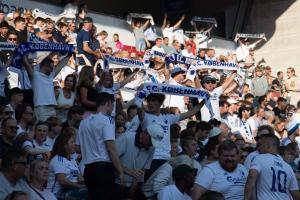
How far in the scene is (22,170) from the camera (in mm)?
6570

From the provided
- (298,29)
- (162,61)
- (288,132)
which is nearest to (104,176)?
(288,132)

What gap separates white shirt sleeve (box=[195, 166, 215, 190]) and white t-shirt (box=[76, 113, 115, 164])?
1.11 meters

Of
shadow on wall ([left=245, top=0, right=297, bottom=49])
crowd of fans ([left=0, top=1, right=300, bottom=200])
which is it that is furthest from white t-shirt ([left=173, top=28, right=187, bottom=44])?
crowd of fans ([left=0, top=1, right=300, bottom=200])

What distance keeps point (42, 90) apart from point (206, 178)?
16.5 ft

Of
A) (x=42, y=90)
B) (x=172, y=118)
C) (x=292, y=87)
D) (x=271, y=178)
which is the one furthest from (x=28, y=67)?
(x=292, y=87)

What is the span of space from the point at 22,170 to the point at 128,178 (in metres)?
1.93

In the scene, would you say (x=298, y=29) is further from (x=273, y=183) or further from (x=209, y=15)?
(x=273, y=183)

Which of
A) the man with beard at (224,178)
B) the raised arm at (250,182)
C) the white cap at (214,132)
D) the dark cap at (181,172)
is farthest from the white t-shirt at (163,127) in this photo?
the raised arm at (250,182)

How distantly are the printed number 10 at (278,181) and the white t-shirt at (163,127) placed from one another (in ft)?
6.41

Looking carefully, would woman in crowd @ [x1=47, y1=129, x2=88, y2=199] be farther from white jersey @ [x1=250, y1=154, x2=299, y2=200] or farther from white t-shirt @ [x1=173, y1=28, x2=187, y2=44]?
white t-shirt @ [x1=173, y1=28, x2=187, y2=44]

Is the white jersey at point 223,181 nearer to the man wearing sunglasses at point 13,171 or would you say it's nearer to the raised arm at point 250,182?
the raised arm at point 250,182

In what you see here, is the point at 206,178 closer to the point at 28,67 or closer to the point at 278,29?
the point at 28,67

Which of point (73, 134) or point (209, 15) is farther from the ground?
point (209, 15)

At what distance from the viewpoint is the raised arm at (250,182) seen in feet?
22.5
